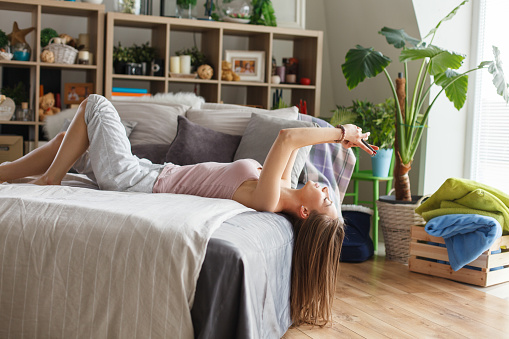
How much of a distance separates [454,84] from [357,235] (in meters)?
1.12

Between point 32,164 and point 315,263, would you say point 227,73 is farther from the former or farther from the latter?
point 315,263

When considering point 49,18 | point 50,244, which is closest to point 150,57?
point 49,18

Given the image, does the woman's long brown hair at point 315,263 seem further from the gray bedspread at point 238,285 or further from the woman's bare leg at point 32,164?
the woman's bare leg at point 32,164

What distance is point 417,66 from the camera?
4371 millimetres

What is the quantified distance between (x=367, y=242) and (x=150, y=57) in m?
2.24

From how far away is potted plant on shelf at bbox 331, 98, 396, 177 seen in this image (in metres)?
4.02

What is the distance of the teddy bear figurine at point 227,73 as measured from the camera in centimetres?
470

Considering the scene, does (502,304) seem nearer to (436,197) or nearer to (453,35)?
(436,197)

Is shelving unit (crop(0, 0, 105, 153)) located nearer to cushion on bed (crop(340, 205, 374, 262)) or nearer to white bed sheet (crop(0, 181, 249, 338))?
cushion on bed (crop(340, 205, 374, 262))

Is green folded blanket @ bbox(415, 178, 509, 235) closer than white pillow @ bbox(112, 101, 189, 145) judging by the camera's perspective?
Yes

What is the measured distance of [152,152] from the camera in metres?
3.23

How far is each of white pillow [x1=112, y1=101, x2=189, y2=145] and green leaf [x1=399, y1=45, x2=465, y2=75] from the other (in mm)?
1391

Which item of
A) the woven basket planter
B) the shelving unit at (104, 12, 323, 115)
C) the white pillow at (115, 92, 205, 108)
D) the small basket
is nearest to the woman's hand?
the woven basket planter

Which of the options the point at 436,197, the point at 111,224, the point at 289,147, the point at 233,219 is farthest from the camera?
the point at 436,197
